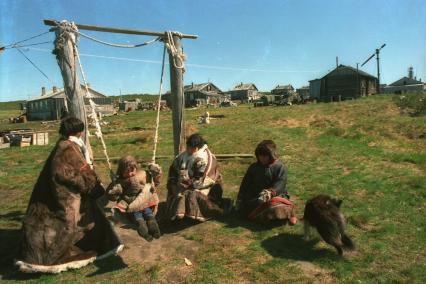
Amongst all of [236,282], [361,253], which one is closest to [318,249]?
[361,253]

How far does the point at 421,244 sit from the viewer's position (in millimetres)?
5980

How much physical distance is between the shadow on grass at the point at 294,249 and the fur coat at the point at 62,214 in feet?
7.95

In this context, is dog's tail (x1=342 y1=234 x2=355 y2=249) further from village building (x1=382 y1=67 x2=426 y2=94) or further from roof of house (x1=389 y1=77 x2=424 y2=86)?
roof of house (x1=389 y1=77 x2=424 y2=86)

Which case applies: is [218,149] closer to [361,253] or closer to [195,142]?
[195,142]

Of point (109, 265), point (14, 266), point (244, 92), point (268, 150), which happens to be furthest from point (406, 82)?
point (14, 266)

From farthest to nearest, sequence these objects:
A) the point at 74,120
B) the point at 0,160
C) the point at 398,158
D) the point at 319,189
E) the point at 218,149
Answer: the point at 0,160 < the point at 218,149 < the point at 398,158 < the point at 319,189 < the point at 74,120

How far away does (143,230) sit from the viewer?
6.15 metres

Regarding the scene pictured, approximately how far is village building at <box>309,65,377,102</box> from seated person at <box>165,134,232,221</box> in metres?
42.1

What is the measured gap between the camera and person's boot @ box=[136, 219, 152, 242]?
6.01 m

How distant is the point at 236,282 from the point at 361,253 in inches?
77.9

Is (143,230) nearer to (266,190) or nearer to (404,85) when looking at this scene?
(266,190)

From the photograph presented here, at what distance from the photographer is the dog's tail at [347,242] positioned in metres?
5.74

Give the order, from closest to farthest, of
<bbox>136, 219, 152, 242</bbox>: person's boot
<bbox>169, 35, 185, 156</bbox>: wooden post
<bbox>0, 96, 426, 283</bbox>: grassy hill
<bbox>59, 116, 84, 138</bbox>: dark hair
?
<bbox>0, 96, 426, 283</bbox>: grassy hill, <bbox>136, 219, 152, 242</bbox>: person's boot, <bbox>59, 116, 84, 138</bbox>: dark hair, <bbox>169, 35, 185, 156</bbox>: wooden post

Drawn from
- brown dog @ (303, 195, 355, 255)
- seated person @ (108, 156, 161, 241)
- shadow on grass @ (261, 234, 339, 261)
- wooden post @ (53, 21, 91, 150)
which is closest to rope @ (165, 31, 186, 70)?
A: wooden post @ (53, 21, 91, 150)
